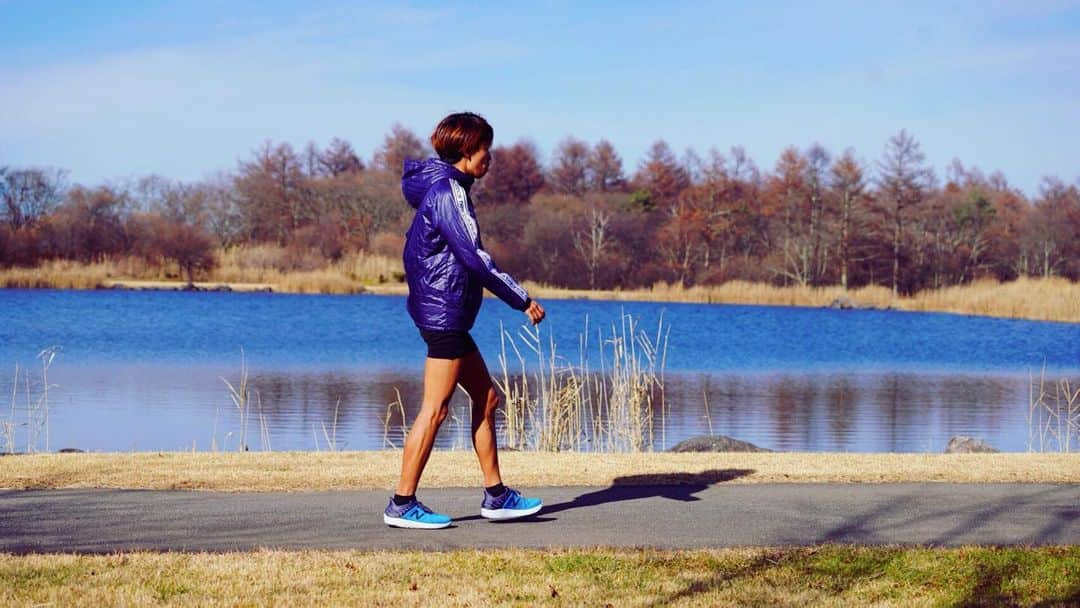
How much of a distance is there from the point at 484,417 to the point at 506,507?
515mm

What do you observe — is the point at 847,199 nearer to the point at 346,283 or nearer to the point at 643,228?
the point at 643,228

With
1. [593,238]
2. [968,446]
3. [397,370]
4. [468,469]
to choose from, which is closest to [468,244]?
[468,469]

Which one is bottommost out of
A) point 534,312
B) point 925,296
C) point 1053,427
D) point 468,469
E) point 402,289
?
point 1053,427

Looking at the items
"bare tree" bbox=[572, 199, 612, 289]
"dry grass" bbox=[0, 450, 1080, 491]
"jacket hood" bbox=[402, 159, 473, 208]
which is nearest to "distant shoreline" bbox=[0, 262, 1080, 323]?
"bare tree" bbox=[572, 199, 612, 289]

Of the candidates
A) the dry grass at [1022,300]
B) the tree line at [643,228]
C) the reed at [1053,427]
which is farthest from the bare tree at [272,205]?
the reed at [1053,427]

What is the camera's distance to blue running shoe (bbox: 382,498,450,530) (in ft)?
23.7

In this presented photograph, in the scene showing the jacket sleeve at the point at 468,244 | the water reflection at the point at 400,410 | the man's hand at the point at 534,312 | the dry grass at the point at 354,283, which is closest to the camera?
the man's hand at the point at 534,312

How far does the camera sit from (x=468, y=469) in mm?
9891

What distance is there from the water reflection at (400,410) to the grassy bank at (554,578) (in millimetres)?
7179

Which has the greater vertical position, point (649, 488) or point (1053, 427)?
point (649, 488)

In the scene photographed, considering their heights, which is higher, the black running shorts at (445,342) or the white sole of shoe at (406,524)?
the black running shorts at (445,342)

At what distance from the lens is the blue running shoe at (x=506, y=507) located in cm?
752

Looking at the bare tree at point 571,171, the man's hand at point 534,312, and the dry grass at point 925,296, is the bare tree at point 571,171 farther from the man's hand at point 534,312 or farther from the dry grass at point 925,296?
the man's hand at point 534,312

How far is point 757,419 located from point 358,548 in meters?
13.6
